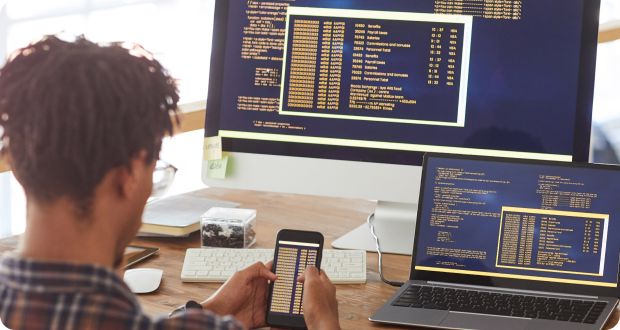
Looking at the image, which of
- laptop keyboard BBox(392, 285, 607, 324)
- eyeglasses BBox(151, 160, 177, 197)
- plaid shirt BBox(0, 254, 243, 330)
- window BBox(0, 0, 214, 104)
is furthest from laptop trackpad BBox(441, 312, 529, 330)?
window BBox(0, 0, 214, 104)

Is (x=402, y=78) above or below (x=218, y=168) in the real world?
above

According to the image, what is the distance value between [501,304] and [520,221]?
0.50 feet

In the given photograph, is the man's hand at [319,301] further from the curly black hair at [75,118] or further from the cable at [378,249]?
the curly black hair at [75,118]

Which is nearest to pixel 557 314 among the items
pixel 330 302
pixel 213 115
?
pixel 330 302

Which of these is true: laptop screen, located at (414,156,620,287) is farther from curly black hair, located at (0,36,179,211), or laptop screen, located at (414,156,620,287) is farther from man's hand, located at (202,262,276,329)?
curly black hair, located at (0,36,179,211)

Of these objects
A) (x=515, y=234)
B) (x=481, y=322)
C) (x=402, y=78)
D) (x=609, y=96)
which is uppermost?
(x=609, y=96)

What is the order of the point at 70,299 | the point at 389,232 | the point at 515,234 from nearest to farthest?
1. the point at 70,299
2. the point at 515,234
3. the point at 389,232

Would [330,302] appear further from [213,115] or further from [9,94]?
[9,94]

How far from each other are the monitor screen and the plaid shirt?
0.90m

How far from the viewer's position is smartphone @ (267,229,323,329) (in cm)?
139

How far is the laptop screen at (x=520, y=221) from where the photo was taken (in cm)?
151

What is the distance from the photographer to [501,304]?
1.45 m

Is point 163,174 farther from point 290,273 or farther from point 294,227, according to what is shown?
point 294,227

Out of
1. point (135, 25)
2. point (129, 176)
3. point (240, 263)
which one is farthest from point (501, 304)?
point (135, 25)
